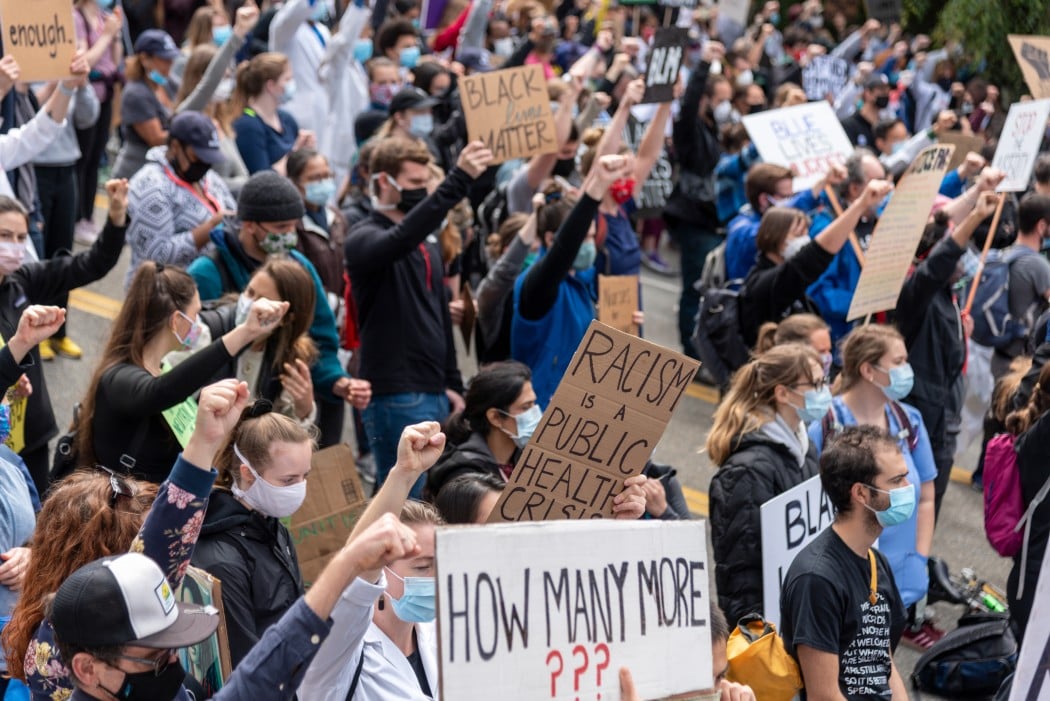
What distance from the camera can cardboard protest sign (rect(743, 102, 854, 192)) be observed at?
9680 mm

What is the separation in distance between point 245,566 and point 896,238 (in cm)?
424

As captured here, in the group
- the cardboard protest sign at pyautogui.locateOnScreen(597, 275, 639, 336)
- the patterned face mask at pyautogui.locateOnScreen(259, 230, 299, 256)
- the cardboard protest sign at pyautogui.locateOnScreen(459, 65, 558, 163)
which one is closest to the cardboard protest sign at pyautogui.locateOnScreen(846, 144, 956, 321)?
the cardboard protest sign at pyautogui.locateOnScreen(597, 275, 639, 336)

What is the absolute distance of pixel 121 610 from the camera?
9.33 feet

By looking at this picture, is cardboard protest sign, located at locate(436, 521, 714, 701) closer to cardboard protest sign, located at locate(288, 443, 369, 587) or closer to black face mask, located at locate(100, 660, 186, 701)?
black face mask, located at locate(100, 660, 186, 701)

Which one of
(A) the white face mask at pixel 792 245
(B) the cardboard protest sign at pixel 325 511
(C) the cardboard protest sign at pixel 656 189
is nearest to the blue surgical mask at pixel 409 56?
(C) the cardboard protest sign at pixel 656 189

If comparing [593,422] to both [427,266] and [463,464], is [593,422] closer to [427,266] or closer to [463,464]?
[463,464]

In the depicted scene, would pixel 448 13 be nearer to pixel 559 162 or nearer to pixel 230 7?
pixel 230 7

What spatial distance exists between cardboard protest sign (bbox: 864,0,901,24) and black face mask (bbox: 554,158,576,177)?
9.55 metres

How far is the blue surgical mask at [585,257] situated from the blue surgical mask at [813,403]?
1625 mm

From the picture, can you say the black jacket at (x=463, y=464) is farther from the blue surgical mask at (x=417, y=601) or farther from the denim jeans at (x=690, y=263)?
the denim jeans at (x=690, y=263)

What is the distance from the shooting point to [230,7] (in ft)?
53.7

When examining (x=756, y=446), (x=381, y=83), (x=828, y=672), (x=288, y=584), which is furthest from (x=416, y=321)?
(x=381, y=83)

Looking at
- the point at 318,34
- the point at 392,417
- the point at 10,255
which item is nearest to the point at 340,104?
the point at 318,34

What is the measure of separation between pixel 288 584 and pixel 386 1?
12447 mm
